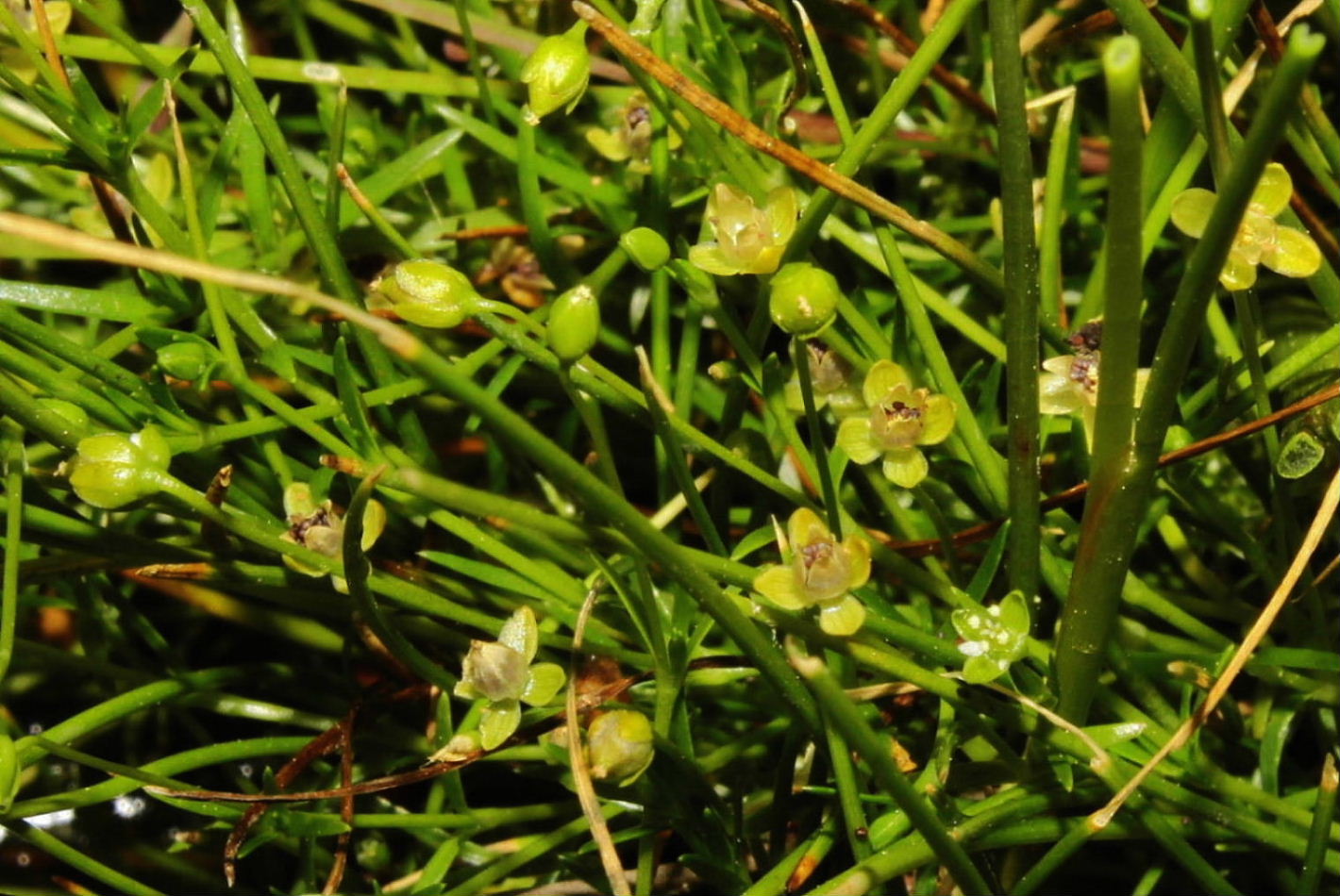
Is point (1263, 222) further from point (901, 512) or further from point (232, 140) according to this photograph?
point (232, 140)

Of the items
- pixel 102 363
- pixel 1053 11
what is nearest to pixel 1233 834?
pixel 1053 11

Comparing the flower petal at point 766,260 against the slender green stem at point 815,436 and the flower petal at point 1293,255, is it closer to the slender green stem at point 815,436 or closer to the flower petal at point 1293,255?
the slender green stem at point 815,436

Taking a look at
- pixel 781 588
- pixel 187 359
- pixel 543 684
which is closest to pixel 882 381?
pixel 781 588

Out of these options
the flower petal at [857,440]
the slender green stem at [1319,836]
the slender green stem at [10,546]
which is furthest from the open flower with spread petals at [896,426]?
the slender green stem at [10,546]

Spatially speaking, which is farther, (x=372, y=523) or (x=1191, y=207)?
(x=372, y=523)

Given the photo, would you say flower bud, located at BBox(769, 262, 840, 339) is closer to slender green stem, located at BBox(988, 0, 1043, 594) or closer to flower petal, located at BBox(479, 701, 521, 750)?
slender green stem, located at BBox(988, 0, 1043, 594)

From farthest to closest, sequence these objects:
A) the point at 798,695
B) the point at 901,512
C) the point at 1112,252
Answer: the point at 901,512
the point at 798,695
the point at 1112,252

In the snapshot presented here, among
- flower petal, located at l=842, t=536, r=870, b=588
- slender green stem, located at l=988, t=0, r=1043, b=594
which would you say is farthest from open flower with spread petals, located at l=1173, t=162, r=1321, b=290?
flower petal, located at l=842, t=536, r=870, b=588

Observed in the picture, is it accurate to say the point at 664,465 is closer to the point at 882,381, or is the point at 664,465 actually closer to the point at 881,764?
the point at 882,381
